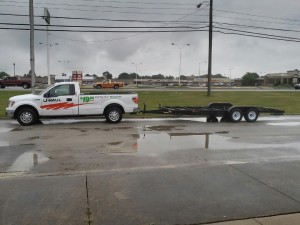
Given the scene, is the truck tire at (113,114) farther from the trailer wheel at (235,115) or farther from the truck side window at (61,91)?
the trailer wheel at (235,115)

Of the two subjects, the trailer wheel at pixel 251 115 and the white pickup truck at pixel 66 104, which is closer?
the white pickup truck at pixel 66 104

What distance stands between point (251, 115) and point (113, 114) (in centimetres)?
693

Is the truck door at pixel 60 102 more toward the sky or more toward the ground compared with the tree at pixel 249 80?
more toward the ground

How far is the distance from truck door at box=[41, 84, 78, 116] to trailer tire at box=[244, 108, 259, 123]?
8354 mm

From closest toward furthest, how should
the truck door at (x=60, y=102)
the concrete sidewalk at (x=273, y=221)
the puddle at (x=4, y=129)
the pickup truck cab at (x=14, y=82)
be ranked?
the concrete sidewalk at (x=273, y=221) < the puddle at (x=4, y=129) < the truck door at (x=60, y=102) < the pickup truck cab at (x=14, y=82)

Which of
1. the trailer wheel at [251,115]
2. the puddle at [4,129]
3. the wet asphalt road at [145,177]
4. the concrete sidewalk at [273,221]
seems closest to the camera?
the concrete sidewalk at [273,221]

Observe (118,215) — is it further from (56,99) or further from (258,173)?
(56,99)

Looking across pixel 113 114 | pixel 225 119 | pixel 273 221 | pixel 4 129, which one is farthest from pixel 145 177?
pixel 225 119

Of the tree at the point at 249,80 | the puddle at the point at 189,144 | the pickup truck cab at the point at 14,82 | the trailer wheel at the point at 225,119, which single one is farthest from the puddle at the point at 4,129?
the tree at the point at 249,80

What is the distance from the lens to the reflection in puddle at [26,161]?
807 centimetres

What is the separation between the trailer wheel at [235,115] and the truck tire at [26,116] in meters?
9.23

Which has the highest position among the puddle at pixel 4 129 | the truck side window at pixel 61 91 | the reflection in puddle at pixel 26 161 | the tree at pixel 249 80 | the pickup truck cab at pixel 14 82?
the tree at pixel 249 80

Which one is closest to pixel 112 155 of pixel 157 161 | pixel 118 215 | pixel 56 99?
pixel 157 161

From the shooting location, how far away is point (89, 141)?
38.5 feet
